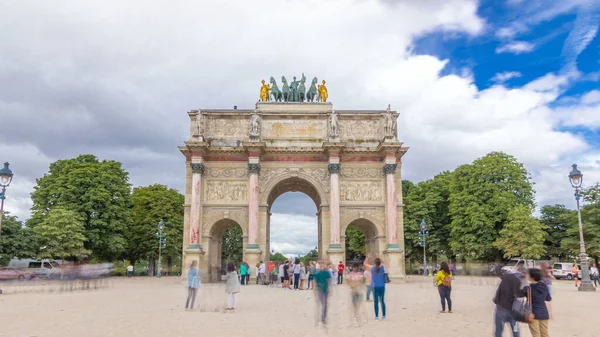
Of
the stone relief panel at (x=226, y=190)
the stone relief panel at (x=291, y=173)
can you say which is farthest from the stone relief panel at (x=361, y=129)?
the stone relief panel at (x=226, y=190)

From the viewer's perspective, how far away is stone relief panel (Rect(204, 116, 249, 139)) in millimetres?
36656

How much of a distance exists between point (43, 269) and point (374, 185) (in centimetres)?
3058

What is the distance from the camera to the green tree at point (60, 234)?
38.2 metres

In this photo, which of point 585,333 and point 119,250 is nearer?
point 585,333

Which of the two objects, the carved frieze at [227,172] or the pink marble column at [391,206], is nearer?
the pink marble column at [391,206]

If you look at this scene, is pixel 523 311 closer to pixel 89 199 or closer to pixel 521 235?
pixel 521 235

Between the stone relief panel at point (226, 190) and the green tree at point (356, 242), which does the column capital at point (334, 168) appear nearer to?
the stone relief panel at point (226, 190)

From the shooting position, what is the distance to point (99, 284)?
2967 centimetres

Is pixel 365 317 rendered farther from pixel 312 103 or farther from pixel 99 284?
pixel 312 103

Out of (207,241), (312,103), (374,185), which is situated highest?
(312,103)

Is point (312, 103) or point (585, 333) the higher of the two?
point (312, 103)

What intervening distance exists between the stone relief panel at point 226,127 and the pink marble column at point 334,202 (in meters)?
7.28

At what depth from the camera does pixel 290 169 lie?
36.3 meters

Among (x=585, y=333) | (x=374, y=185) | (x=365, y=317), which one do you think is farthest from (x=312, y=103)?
(x=585, y=333)
